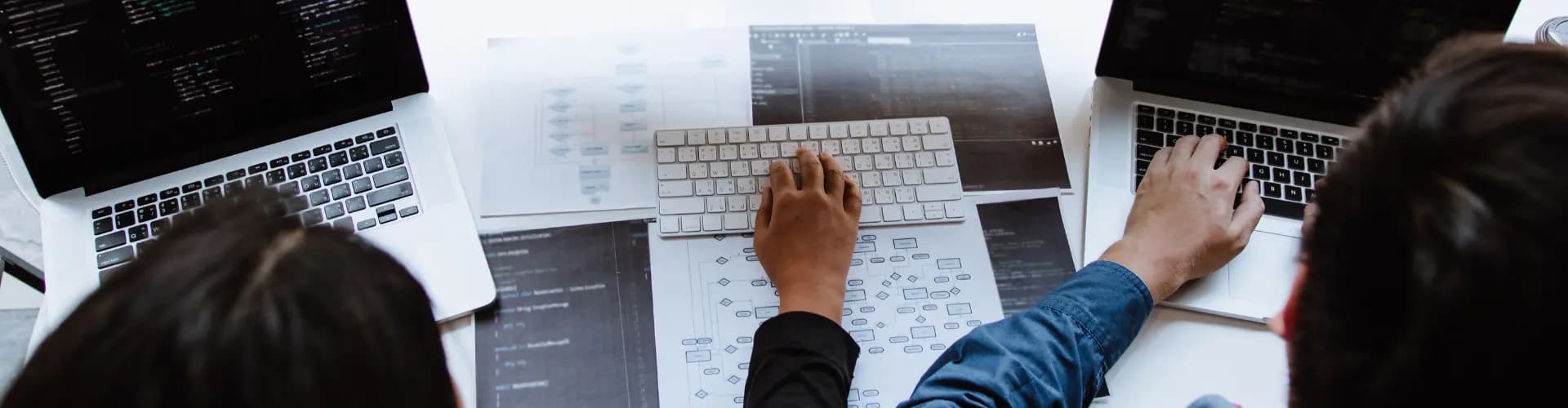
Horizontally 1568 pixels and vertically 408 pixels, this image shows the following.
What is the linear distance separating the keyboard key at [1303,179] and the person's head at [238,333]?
29.9 inches

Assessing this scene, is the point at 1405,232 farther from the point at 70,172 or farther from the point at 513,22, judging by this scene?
the point at 70,172

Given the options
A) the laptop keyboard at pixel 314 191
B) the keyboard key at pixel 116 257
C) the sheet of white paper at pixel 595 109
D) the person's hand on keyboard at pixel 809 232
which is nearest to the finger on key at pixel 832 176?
the person's hand on keyboard at pixel 809 232

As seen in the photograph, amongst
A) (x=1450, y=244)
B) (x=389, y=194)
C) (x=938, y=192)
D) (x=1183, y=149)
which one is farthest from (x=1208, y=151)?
(x=389, y=194)

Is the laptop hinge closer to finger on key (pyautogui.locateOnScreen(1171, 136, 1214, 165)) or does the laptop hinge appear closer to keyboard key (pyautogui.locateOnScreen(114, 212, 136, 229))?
finger on key (pyautogui.locateOnScreen(1171, 136, 1214, 165))

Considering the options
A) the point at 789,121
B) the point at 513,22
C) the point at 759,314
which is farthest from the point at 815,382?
the point at 513,22

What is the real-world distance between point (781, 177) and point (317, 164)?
40 cm

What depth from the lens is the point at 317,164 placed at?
830 millimetres

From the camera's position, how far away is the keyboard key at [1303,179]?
87 cm

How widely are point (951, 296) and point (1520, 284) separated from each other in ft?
1.47

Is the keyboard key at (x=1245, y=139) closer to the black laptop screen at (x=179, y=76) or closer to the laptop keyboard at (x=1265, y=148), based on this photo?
the laptop keyboard at (x=1265, y=148)

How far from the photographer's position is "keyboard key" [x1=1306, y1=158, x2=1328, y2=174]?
88cm

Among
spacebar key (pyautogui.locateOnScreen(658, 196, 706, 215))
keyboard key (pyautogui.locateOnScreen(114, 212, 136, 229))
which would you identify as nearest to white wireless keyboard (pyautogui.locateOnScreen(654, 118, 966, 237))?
spacebar key (pyautogui.locateOnScreen(658, 196, 706, 215))

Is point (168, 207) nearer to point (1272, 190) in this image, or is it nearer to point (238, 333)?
point (238, 333)

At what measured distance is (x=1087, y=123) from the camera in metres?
0.94
